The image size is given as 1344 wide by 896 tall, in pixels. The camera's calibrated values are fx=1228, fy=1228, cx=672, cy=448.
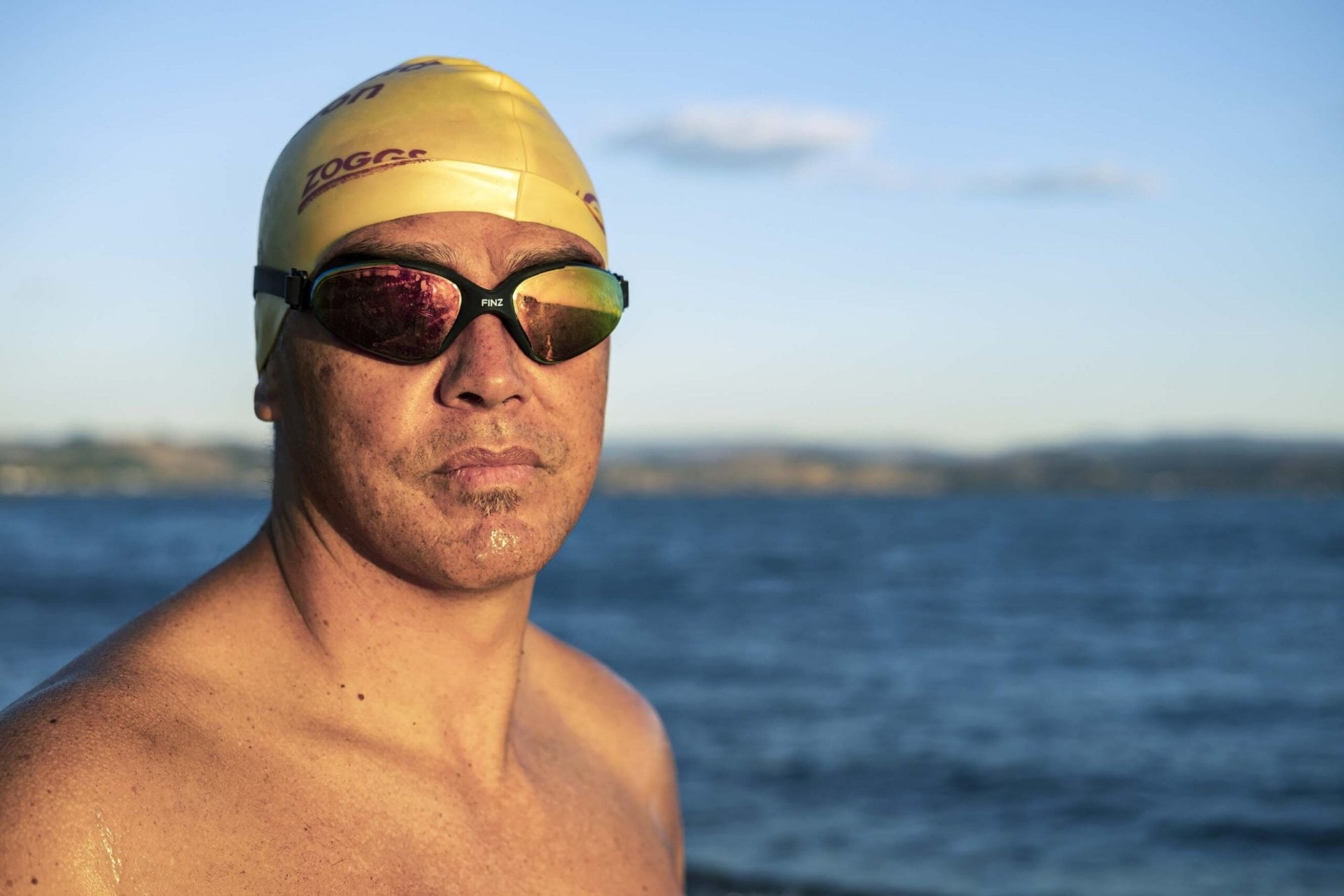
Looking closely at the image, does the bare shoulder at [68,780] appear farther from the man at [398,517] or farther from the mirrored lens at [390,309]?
the mirrored lens at [390,309]

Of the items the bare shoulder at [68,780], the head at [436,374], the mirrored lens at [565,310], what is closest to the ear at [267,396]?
the head at [436,374]

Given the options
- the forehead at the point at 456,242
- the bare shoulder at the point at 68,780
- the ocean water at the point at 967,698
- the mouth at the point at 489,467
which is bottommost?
the ocean water at the point at 967,698

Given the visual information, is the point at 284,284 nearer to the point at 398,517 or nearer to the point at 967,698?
the point at 398,517

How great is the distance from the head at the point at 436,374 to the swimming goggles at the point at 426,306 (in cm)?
2

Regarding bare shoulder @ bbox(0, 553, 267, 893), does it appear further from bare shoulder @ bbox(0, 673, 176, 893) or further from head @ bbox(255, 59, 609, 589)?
head @ bbox(255, 59, 609, 589)

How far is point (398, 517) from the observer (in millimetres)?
2305

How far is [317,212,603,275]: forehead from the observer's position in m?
2.39

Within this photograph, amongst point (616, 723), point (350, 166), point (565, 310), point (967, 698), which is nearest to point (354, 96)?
point (350, 166)

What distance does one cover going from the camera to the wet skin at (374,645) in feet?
6.73

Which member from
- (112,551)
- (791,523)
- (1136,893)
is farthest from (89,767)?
(791,523)

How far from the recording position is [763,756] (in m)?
15.3

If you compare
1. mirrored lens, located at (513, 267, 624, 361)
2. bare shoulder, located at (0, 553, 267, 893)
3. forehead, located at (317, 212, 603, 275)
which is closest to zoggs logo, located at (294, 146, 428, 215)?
forehead, located at (317, 212, 603, 275)

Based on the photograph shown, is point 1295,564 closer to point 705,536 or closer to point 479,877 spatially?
point 705,536

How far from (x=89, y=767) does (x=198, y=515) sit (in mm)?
107252
